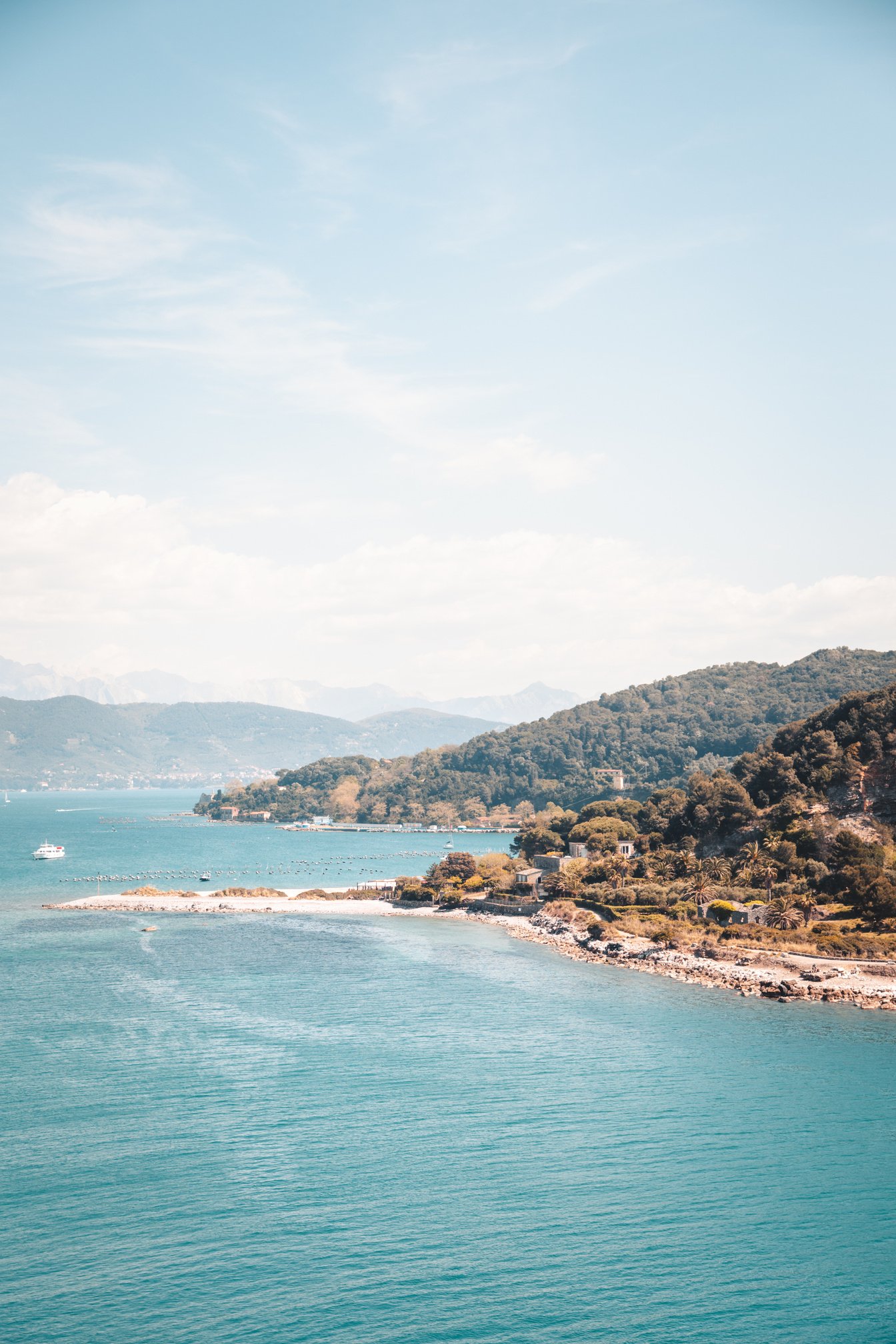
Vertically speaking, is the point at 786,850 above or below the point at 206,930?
above

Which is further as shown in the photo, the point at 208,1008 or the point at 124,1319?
the point at 208,1008

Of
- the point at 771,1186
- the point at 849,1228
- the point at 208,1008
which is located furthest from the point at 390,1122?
the point at 208,1008

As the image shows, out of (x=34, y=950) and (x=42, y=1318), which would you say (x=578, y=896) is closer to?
(x=34, y=950)

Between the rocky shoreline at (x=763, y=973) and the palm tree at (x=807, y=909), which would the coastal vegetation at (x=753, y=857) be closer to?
the palm tree at (x=807, y=909)

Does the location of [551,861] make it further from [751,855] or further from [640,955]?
[640,955]

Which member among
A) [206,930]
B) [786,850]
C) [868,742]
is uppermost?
[868,742]

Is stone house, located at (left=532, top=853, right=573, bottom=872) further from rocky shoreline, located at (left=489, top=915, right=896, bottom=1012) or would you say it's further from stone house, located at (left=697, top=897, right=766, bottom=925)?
stone house, located at (left=697, top=897, right=766, bottom=925)

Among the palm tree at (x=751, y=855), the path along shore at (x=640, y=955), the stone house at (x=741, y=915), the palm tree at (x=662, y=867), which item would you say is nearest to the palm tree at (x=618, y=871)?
the palm tree at (x=662, y=867)

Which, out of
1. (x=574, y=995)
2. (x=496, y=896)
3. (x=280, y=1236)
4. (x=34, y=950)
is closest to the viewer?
(x=280, y=1236)
